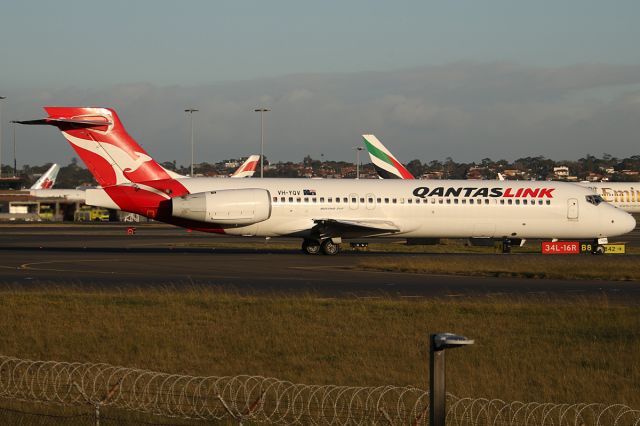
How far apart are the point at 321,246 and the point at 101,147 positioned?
36.9ft

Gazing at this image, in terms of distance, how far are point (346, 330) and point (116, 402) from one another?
7428 mm

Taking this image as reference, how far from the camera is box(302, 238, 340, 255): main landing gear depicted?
43.9 m

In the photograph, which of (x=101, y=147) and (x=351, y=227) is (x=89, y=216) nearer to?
(x=101, y=147)

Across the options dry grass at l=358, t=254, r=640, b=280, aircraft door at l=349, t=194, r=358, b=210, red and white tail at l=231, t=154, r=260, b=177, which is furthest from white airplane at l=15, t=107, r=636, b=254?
red and white tail at l=231, t=154, r=260, b=177

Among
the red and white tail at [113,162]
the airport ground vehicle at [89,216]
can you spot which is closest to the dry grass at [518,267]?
the red and white tail at [113,162]

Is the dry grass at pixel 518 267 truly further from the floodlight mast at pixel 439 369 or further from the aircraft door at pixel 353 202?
the floodlight mast at pixel 439 369

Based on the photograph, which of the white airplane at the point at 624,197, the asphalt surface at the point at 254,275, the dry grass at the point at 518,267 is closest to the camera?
the asphalt surface at the point at 254,275

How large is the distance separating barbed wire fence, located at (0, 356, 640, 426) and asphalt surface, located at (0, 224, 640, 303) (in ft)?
Result: 41.8

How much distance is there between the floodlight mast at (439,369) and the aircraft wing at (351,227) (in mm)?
34931

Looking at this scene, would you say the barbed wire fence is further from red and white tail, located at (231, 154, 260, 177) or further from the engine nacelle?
red and white tail, located at (231, 154, 260, 177)

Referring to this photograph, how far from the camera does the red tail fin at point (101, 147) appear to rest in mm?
41625

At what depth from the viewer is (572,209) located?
46.0 m

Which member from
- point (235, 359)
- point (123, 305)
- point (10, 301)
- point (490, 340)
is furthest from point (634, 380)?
point (10, 301)

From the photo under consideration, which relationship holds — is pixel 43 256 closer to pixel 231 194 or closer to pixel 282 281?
pixel 231 194
